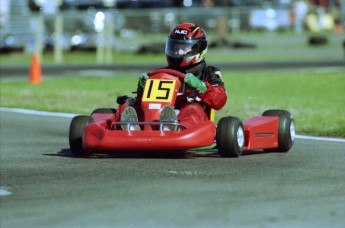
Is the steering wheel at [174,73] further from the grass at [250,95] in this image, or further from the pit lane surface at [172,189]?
the grass at [250,95]

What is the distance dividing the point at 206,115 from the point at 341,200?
2.95 m

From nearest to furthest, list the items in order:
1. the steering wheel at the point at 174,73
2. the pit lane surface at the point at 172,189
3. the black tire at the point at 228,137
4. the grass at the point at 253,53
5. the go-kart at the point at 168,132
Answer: the pit lane surface at the point at 172,189, the go-kart at the point at 168,132, the black tire at the point at 228,137, the steering wheel at the point at 174,73, the grass at the point at 253,53

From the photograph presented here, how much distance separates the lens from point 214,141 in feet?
29.5

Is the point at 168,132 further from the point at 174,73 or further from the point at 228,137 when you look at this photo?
the point at 174,73

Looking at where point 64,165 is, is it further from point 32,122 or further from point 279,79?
point 279,79

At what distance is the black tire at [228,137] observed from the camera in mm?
8795

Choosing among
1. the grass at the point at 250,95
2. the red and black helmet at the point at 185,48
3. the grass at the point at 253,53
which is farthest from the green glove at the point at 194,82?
the grass at the point at 253,53

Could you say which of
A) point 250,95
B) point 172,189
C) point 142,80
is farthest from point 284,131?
point 250,95

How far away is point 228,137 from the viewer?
346 inches

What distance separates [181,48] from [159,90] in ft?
2.24

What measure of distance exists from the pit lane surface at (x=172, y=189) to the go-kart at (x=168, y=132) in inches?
5.5

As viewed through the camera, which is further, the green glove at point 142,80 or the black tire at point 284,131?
the black tire at point 284,131

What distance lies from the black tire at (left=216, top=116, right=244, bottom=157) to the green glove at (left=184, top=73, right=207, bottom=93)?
50 cm

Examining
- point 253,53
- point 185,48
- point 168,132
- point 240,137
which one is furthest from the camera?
point 253,53
